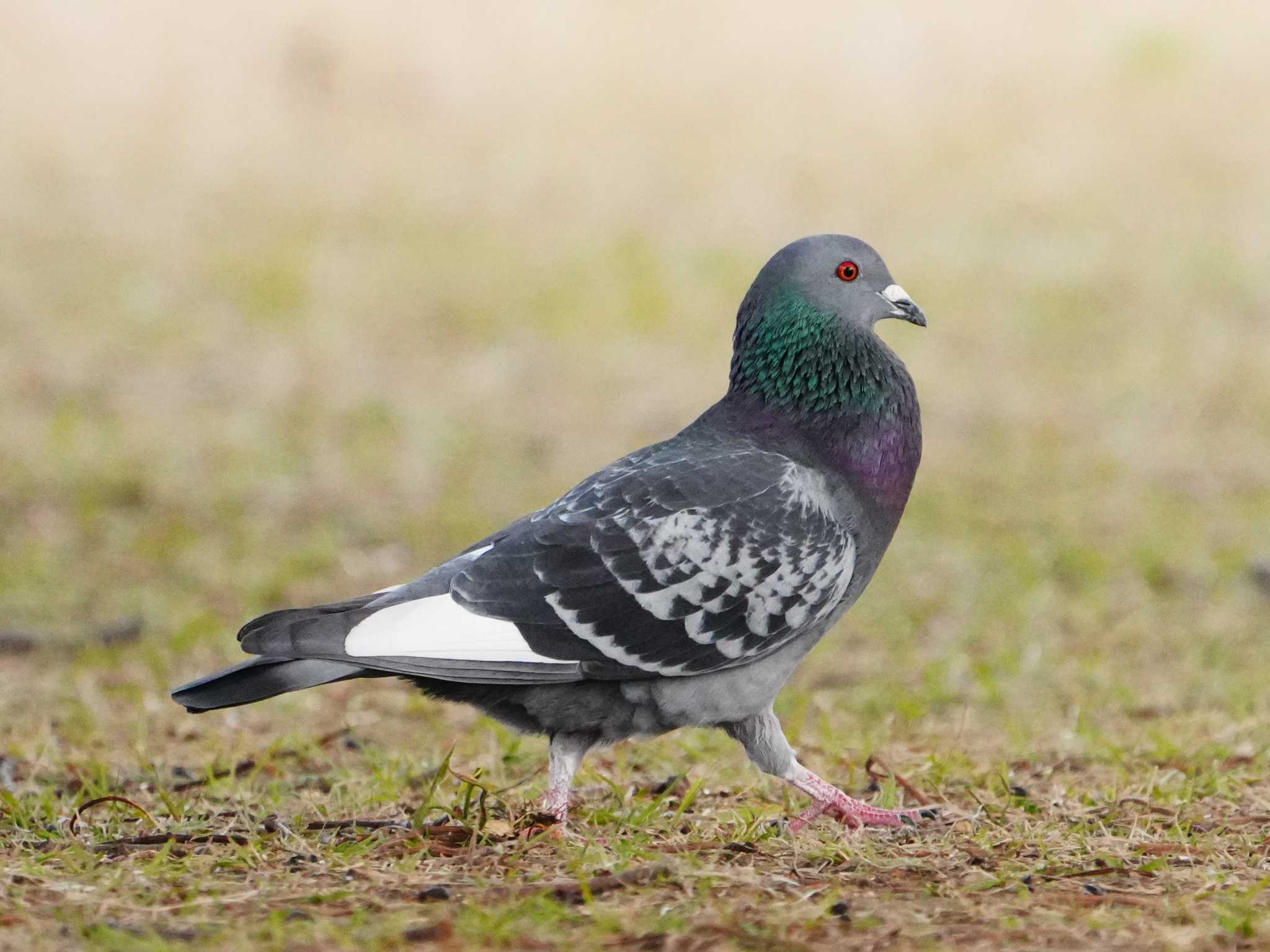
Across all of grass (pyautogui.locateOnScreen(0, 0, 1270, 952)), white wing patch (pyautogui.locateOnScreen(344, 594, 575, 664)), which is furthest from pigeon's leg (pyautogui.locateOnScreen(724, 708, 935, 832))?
white wing patch (pyautogui.locateOnScreen(344, 594, 575, 664))

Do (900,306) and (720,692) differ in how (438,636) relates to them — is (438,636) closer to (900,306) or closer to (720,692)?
(720,692)

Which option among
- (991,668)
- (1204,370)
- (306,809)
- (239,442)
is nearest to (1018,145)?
(1204,370)

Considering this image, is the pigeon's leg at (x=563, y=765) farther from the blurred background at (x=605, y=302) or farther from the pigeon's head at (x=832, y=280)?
the blurred background at (x=605, y=302)

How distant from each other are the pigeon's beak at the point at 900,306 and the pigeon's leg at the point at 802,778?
1.17 meters

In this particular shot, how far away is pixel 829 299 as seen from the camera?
14.1ft

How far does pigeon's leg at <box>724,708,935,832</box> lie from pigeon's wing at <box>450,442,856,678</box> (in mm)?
210

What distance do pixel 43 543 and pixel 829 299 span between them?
4421 millimetres

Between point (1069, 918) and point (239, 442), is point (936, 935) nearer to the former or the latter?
point (1069, 918)


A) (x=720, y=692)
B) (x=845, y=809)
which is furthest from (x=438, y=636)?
(x=845, y=809)

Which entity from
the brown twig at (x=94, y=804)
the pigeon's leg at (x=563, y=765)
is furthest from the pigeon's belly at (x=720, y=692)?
the brown twig at (x=94, y=804)

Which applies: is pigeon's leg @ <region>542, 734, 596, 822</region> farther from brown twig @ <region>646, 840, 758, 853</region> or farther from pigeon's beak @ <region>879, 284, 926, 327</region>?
pigeon's beak @ <region>879, 284, 926, 327</region>

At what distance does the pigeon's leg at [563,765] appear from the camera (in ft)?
12.3

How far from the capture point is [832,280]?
430 cm

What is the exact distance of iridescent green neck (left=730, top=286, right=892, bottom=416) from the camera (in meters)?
4.16
